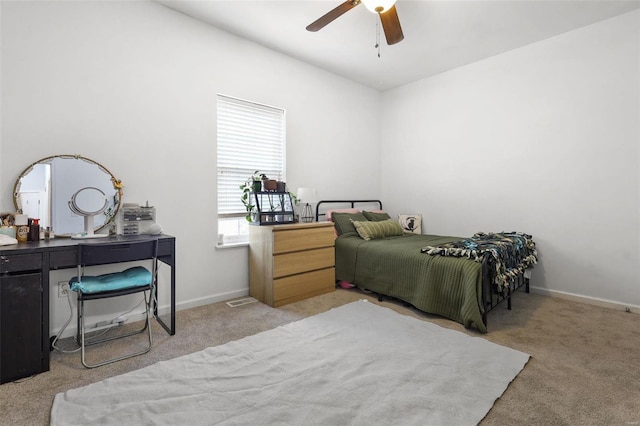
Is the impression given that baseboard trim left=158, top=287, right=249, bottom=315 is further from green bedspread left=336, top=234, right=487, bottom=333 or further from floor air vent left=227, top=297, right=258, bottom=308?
green bedspread left=336, top=234, right=487, bottom=333

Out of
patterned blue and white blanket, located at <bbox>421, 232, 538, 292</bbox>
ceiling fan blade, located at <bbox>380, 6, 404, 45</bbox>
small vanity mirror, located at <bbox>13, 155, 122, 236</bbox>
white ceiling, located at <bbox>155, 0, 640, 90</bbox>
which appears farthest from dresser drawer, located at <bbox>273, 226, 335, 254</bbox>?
white ceiling, located at <bbox>155, 0, 640, 90</bbox>

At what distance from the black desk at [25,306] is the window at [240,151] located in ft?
4.87

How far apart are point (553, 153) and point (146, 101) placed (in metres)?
4.05

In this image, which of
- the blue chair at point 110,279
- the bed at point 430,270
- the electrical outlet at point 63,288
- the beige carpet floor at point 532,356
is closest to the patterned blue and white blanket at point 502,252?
the bed at point 430,270

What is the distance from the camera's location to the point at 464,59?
12.3ft

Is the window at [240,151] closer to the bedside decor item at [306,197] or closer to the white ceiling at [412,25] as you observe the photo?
the bedside decor item at [306,197]

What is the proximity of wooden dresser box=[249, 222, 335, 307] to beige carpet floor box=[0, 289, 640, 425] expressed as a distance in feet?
0.46

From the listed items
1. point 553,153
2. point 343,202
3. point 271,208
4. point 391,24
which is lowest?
point 271,208

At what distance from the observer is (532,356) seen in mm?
2018

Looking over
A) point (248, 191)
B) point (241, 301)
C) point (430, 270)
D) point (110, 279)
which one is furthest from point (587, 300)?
point (110, 279)

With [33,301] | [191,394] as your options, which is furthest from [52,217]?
[191,394]

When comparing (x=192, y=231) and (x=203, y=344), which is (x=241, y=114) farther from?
(x=203, y=344)

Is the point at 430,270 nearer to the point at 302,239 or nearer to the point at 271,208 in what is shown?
the point at 302,239

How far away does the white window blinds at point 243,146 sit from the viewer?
125 inches
